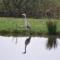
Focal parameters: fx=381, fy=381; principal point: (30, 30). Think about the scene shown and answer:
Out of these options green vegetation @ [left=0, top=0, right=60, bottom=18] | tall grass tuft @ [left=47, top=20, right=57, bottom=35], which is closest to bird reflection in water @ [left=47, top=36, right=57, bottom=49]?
tall grass tuft @ [left=47, top=20, right=57, bottom=35]

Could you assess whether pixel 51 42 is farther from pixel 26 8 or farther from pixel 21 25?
pixel 26 8

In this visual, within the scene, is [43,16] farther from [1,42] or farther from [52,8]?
[1,42]

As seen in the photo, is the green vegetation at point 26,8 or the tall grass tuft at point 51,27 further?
the green vegetation at point 26,8

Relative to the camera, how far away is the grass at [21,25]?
36.0 feet

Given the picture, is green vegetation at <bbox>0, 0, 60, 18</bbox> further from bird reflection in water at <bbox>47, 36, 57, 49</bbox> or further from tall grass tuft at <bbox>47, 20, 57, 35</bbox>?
bird reflection in water at <bbox>47, 36, 57, 49</bbox>

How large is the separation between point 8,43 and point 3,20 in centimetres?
263

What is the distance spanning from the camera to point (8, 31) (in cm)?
1101

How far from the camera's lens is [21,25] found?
37.8 feet

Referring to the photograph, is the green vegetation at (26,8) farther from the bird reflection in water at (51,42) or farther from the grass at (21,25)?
the bird reflection in water at (51,42)

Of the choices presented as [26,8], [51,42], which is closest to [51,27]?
[51,42]

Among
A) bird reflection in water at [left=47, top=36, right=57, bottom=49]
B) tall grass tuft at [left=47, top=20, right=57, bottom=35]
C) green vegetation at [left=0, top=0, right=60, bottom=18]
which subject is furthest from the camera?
green vegetation at [left=0, top=0, right=60, bottom=18]

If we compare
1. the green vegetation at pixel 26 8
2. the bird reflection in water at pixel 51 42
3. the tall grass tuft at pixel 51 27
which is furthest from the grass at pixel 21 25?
the green vegetation at pixel 26 8

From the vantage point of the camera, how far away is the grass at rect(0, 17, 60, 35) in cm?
1097

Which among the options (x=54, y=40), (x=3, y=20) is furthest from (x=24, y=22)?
(x=54, y=40)
